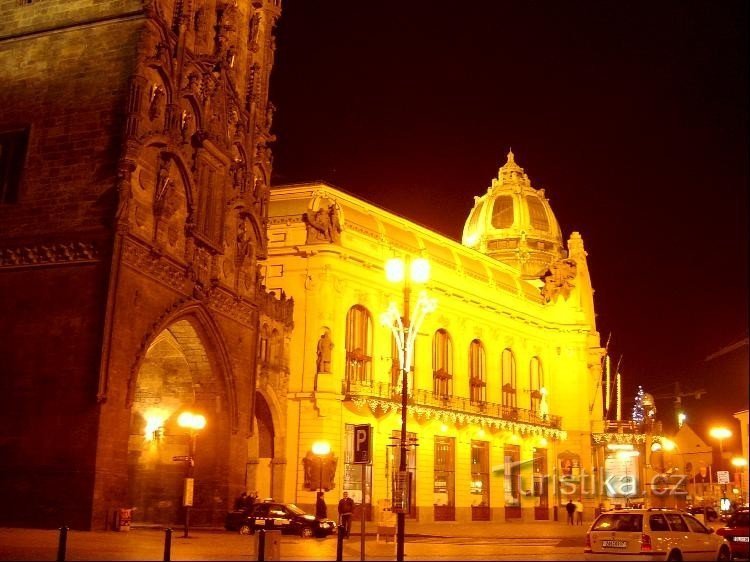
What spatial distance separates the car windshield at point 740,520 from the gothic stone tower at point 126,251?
637 inches

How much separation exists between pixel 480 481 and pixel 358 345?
13498 mm

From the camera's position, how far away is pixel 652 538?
18.5 meters

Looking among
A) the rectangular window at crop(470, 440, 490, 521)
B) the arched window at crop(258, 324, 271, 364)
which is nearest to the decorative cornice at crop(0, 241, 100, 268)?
the arched window at crop(258, 324, 271, 364)

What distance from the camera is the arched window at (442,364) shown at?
53.0 m

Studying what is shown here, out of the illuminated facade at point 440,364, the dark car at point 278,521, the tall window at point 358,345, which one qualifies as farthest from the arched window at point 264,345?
the dark car at point 278,521

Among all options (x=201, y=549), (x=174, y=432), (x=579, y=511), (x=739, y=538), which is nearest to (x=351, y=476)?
(x=174, y=432)

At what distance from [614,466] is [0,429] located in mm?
51020

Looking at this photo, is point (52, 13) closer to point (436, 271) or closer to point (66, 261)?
point (66, 261)

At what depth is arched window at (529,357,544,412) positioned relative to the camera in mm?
63281

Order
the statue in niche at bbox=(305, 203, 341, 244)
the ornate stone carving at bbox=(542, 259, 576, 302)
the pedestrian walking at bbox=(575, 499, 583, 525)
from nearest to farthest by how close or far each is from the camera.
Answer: the statue in niche at bbox=(305, 203, 341, 244) < the pedestrian walking at bbox=(575, 499, 583, 525) < the ornate stone carving at bbox=(542, 259, 576, 302)

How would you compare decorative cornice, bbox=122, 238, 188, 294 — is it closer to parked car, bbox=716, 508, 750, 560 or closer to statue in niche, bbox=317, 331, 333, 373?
statue in niche, bbox=317, 331, 333, 373

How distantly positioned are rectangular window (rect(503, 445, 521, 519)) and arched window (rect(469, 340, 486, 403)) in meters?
4.18

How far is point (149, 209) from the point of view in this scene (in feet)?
94.0

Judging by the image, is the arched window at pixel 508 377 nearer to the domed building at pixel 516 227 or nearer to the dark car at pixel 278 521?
the domed building at pixel 516 227
